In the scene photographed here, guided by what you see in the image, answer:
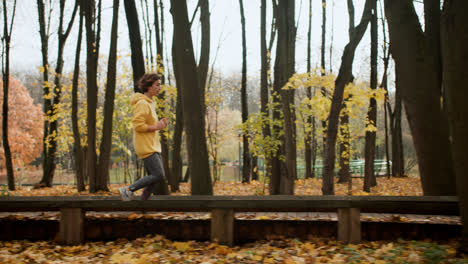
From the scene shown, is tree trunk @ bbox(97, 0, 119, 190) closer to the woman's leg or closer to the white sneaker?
the white sneaker

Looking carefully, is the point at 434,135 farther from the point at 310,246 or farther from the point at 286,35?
the point at 286,35

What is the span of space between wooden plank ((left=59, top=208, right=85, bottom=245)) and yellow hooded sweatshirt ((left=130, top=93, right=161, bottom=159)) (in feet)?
4.04

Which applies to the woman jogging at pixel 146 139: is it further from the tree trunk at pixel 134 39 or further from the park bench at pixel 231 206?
the tree trunk at pixel 134 39

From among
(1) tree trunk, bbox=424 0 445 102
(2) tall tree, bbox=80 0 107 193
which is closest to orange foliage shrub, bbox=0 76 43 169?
(2) tall tree, bbox=80 0 107 193

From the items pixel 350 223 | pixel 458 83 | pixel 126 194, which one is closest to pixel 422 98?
pixel 458 83

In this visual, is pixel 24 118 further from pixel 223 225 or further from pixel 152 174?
pixel 223 225

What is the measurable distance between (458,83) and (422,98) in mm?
1147

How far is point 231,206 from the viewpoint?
182 inches

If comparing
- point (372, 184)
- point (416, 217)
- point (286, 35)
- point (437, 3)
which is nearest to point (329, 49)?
point (372, 184)

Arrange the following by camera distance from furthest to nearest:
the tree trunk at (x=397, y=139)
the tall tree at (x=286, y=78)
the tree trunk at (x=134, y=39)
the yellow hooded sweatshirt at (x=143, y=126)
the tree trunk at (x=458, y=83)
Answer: the tree trunk at (x=397, y=139) → the tall tree at (x=286, y=78) → the tree trunk at (x=134, y=39) → the yellow hooded sweatshirt at (x=143, y=126) → the tree trunk at (x=458, y=83)

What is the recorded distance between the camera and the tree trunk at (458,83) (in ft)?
11.3

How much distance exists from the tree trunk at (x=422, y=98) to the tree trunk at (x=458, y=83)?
994mm

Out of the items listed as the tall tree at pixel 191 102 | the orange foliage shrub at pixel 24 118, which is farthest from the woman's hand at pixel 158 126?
the orange foliage shrub at pixel 24 118

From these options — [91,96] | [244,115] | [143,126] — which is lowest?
[143,126]
